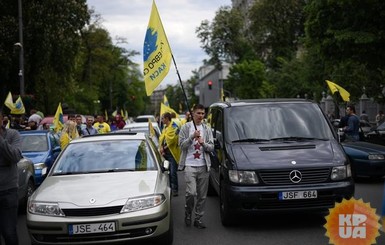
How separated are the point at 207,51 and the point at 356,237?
235 feet

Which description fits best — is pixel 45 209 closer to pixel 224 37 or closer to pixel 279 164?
pixel 279 164

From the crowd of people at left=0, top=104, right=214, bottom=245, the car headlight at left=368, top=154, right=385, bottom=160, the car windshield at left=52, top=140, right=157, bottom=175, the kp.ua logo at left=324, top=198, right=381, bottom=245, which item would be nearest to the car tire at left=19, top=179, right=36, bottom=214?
the crowd of people at left=0, top=104, right=214, bottom=245

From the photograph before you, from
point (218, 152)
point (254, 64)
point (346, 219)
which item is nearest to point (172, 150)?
point (218, 152)

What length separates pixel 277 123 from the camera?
8258 mm

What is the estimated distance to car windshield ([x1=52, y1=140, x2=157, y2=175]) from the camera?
23.5ft

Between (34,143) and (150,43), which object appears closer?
(150,43)

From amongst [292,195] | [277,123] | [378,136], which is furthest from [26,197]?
[378,136]

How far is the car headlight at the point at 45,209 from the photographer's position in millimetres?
6031

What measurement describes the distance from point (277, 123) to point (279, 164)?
1182 mm

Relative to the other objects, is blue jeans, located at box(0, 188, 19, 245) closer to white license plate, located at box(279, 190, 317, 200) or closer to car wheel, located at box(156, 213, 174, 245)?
car wheel, located at box(156, 213, 174, 245)

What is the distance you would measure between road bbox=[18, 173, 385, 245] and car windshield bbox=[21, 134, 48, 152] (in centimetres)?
332

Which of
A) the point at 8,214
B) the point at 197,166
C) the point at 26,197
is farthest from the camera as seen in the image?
the point at 26,197

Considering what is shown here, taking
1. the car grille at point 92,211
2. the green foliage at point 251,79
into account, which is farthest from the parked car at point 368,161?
the green foliage at point 251,79

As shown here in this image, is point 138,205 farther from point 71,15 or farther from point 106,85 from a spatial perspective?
point 106,85
